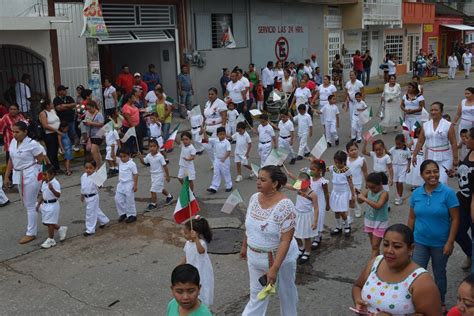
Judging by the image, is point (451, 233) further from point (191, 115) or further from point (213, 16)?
point (213, 16)

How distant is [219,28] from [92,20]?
24.9 ft

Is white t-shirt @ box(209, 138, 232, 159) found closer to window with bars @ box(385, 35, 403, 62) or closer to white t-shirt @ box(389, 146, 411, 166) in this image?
white t-shirt @ box(389, 146, 411, 166)

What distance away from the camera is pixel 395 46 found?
1313 inches

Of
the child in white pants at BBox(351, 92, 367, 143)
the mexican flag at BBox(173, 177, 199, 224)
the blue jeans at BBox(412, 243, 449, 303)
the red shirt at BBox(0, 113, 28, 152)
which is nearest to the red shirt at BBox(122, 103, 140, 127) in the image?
the red shirt at BBox(0, 113, 28, 152)

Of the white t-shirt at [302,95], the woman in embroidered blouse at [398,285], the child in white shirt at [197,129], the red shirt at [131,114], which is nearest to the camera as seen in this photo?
the woman in embroidered blouse at [398,285]

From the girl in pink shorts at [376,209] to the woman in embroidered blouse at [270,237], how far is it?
1602 mm

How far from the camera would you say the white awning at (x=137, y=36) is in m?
16.4

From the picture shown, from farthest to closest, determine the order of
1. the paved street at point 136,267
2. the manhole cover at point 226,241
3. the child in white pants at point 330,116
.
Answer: the child in white pants at point 330,116 → the manhole cover at point 226,241 → the paved street at point 136,267

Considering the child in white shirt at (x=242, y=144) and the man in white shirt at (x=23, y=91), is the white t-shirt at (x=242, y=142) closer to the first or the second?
the child in white shirt at (x=242, y=144)

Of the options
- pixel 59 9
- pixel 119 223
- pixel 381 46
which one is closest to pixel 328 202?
pixel 119 223

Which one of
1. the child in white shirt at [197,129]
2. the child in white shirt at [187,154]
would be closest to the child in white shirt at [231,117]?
the child in white shirt at [197,129]

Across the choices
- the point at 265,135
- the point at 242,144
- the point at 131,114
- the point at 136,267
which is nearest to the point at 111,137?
the point at 131,114

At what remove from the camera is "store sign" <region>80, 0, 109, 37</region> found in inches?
498

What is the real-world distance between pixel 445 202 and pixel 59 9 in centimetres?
1211
